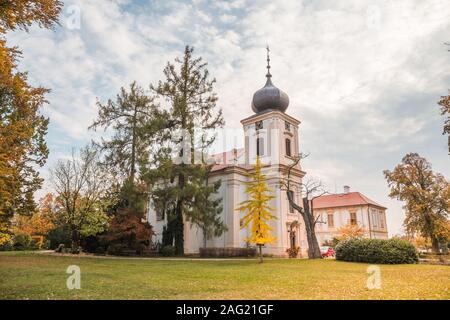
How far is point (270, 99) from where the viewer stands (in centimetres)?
3400

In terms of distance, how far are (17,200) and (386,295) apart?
21025 millimetres

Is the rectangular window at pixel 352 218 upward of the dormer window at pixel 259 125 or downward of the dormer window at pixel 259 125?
downward

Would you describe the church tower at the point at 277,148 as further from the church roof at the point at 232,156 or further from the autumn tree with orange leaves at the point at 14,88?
the autumn tree with orange leaves at the point at 14,88

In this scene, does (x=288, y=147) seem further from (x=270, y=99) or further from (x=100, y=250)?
(x=100, y=250)

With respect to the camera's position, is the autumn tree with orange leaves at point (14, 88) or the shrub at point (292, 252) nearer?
the autumn tree with orange leaves at point (14, 88)

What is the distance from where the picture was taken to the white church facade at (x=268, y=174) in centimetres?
3088

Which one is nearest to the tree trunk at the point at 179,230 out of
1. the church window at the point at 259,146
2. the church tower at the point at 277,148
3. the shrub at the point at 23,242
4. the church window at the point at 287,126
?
the church tower at the point at 277,148

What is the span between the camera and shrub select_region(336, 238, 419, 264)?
19.5m

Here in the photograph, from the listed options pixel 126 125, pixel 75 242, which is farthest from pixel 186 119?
pixel 75 242

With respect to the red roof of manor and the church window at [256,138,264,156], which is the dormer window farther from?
the red roof of manor

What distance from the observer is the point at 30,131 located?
11992 millimetres

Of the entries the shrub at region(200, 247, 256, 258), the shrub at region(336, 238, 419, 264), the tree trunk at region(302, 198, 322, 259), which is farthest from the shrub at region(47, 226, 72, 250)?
the shrub at region(336, 238, 419, 264)
